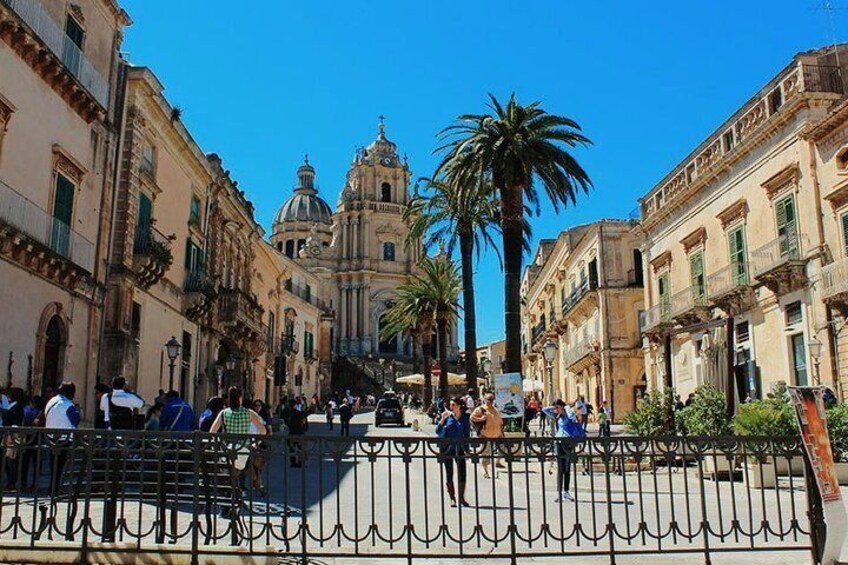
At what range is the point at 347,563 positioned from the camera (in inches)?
286

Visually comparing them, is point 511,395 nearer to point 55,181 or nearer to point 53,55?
point 55,181

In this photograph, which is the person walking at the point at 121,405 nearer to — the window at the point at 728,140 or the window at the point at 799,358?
the window at the point at 799,358

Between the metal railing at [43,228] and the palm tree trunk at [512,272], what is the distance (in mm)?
11558

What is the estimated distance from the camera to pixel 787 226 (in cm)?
2266

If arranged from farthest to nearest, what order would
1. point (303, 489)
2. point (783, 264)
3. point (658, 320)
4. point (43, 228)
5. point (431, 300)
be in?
point (431, 300)
point (658, 320)
point (783, 264)
point (43, 228)
point (303, 489)

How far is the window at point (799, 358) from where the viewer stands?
2195 centimetres

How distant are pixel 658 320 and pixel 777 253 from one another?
8.86 m

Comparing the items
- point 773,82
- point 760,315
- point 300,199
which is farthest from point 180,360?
point 300,199

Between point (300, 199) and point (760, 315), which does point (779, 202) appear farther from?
point (300, 199)

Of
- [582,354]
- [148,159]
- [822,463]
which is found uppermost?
[148,159]

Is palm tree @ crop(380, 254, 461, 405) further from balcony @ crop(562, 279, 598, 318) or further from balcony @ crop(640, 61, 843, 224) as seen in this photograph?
balcony @ crop(640, 61, 843, 224)

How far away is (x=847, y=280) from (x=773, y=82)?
7025 mm

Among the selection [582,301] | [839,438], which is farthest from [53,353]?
[582,301]

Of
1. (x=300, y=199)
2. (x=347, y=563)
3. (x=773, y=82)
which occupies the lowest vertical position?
(x=347, y=563)
